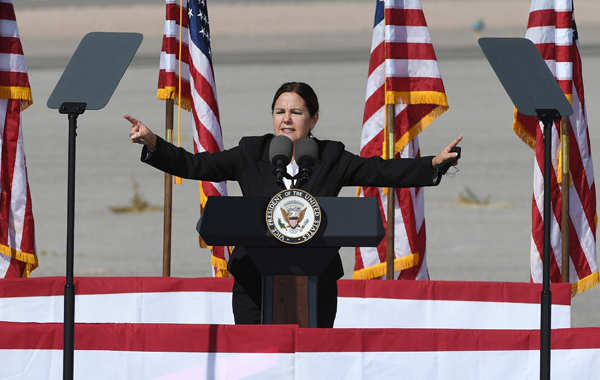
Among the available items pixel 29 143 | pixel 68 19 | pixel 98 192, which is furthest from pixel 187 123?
pixel 68 19

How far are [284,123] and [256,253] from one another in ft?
2.30

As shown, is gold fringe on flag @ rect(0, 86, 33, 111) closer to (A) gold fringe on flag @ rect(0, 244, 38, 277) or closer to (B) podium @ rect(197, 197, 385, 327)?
(A) gold fringe on flag @ rect(0, 244, 38, 277)

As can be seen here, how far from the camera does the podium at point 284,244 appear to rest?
19.1 ft

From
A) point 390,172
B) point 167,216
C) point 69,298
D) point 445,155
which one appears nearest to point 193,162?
point 390,172

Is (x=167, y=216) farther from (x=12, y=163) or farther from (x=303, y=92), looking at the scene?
(x=303, y=92)

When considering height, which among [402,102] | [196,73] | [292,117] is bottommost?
[292,117]

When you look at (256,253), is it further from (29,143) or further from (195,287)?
(29,143)

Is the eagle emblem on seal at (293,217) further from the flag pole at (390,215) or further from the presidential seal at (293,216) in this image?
the flag pole at (390,215)

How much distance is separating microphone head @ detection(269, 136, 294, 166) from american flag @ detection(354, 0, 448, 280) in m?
4.04

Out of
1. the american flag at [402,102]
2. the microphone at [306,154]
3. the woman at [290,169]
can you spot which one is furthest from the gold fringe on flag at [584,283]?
the microphone at [306,154]

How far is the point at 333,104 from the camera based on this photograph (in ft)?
125

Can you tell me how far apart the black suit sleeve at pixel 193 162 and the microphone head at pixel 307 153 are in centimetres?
61

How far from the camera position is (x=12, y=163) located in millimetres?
10047

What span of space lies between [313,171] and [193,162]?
0.59 m
